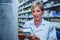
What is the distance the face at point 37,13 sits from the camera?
292 centimetres

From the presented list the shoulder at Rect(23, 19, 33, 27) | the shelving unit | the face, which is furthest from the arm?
the shoulder at Rect(23, 19, 33, 27)

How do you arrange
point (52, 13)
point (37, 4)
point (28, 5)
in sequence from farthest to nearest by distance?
point (28, 5) < point (37, 4) < point (52, 13)

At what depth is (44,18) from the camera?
289 centimetres

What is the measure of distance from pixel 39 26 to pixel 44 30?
4.9 inches

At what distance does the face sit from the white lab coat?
0.10m

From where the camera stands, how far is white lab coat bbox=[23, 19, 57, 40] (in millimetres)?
2817

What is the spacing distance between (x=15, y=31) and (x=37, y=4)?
80 centimetres

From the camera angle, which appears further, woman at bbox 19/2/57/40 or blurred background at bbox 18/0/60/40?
woman at bbox 19/2/57/40

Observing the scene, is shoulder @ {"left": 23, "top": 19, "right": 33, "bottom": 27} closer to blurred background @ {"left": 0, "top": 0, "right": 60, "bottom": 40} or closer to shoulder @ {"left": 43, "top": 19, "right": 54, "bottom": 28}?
blurred background @ {"left": 0, "top": 0, "right": 60, "bottom": 40}

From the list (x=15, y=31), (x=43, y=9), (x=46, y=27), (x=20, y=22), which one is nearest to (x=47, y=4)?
(x=43, y=9)

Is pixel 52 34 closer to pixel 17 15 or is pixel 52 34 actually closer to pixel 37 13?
pixel 37 13

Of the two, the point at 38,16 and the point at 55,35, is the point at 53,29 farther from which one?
the point at 38,16

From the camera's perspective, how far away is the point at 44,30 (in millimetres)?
2916

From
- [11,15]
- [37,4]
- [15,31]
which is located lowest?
[15,31]
